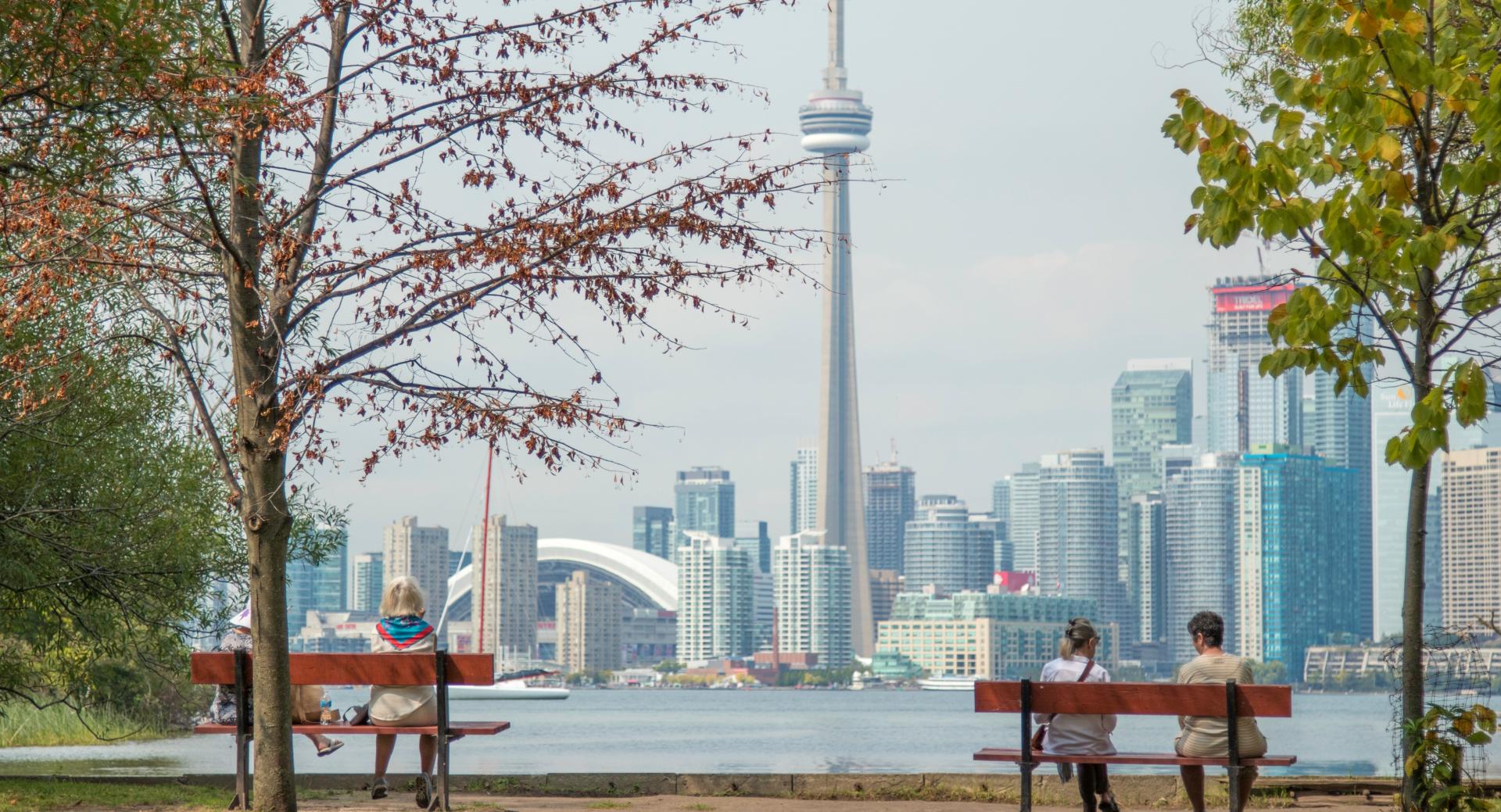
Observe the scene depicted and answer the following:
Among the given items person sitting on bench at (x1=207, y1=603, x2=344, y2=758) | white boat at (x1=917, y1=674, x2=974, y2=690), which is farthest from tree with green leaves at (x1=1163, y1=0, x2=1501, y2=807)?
white boat at (x1=917, y1=674, x2=974, y2=690)

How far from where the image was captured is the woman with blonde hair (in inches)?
388

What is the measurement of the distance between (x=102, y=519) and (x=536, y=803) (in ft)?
14.8

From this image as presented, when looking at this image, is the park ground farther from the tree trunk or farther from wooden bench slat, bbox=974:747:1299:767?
the tree trunk

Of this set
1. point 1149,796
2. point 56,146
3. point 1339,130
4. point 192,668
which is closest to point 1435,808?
point 1149,796

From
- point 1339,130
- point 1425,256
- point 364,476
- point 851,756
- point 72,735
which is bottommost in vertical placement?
point 851,756

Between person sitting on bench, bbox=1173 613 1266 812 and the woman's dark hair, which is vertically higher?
the woman's dark hair

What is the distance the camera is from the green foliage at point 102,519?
12.6 meters

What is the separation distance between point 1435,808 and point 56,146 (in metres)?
7.17

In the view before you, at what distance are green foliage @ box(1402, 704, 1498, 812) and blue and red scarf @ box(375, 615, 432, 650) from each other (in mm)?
5126

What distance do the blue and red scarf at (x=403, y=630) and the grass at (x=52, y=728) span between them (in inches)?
464

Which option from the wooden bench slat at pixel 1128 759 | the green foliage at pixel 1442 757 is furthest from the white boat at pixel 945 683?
the green foliage at pixel 1442 757

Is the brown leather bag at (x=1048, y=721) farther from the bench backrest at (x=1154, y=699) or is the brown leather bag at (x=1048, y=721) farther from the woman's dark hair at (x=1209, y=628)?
the woman's dark hair at (x=1209, y=628)

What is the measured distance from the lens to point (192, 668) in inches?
404

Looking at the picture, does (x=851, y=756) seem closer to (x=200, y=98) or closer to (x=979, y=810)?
(x=979, y=810)
